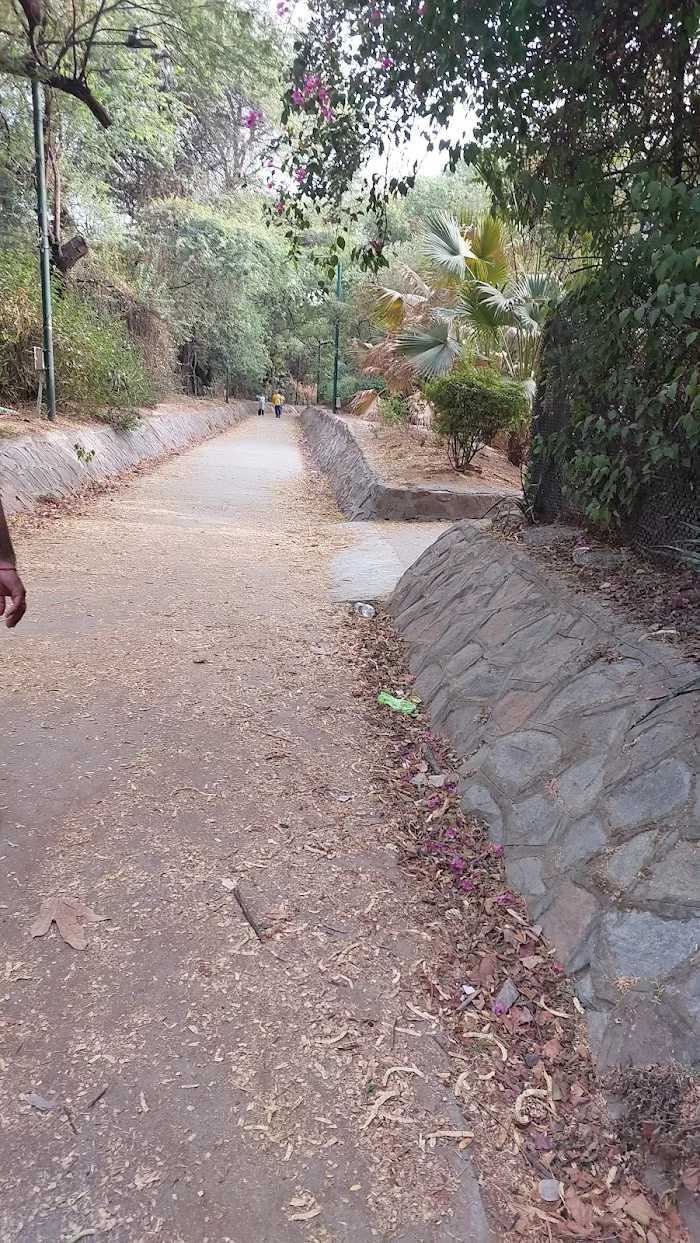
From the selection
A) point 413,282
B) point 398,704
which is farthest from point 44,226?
point 398,704

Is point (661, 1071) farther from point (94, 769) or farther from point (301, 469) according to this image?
point (301, 469)

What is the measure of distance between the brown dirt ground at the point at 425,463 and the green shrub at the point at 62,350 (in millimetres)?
4024

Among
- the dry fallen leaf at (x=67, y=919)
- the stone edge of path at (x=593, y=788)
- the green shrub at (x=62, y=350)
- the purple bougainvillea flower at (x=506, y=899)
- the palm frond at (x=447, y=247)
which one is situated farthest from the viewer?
the palm frond at (x=447, y=247)

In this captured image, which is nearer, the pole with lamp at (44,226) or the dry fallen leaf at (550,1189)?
the dry fallen leaf at (550,1189)

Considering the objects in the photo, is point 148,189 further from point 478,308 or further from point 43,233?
point 478,308

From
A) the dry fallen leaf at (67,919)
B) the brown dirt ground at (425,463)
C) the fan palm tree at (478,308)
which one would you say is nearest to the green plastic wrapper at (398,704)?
the dry fallen leaf at (67,919)

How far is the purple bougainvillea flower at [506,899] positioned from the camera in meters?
2.33

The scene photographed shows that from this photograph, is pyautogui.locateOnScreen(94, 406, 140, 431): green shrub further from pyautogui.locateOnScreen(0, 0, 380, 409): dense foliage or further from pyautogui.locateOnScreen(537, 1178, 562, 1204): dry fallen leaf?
pyautogui.locateOnScreen(537, 1178, 562, 1204): dry fallen leaf

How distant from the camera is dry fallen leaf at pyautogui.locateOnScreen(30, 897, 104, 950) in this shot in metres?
2.12

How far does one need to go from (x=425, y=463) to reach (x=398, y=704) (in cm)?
670

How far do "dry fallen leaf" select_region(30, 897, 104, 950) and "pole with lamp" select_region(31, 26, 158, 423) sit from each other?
8.62 meters

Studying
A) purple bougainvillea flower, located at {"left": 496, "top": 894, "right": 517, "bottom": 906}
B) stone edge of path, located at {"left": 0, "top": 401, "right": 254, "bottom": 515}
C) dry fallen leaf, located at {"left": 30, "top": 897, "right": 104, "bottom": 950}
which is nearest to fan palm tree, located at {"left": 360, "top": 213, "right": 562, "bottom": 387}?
stone edge of path, located at {"left": 0, "top": 401, "right": 254, "bottom": 515}

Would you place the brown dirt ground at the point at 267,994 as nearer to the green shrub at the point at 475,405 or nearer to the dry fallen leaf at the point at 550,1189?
the dry fallen leaf at the point at 550,1189

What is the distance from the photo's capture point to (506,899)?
2.34 m
